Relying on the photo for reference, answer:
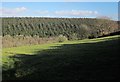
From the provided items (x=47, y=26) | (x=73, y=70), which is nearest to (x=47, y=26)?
(x=47, y=26)

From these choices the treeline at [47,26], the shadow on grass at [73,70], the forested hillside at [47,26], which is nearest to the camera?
the shadow on grass at [73,70]

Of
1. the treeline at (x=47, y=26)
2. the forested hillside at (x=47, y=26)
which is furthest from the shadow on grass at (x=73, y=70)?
the treeline at (x=47, y=26)

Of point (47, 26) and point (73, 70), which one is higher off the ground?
point (73, 70)

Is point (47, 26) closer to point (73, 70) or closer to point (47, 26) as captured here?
point (47, 26)

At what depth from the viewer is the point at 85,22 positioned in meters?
96.9

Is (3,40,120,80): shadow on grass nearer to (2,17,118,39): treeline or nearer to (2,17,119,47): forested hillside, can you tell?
(2,17,119,47): forested hillside

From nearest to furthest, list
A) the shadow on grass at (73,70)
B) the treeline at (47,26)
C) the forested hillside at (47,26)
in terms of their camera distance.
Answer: the shadow on grass at (73,70)
the forested hillside at (47,26)
the treeline at (47,26)

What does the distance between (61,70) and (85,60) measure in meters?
1.79

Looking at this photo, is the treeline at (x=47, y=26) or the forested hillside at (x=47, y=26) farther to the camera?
the treeline at (x=47, y=26)

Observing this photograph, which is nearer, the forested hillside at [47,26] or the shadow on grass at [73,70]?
the shadow on grass at [73,70]

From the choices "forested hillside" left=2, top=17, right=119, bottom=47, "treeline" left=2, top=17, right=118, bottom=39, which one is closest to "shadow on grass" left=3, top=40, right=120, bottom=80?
"forested hillside" left=2, top=17, right=119, bottom=47

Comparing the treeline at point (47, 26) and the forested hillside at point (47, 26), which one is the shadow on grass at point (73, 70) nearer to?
the forested hillside at point (47, 26)

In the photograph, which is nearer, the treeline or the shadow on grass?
the shadow on grass

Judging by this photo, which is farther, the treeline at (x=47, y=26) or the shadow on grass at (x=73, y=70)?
the treeline at (x=47, y=26)
